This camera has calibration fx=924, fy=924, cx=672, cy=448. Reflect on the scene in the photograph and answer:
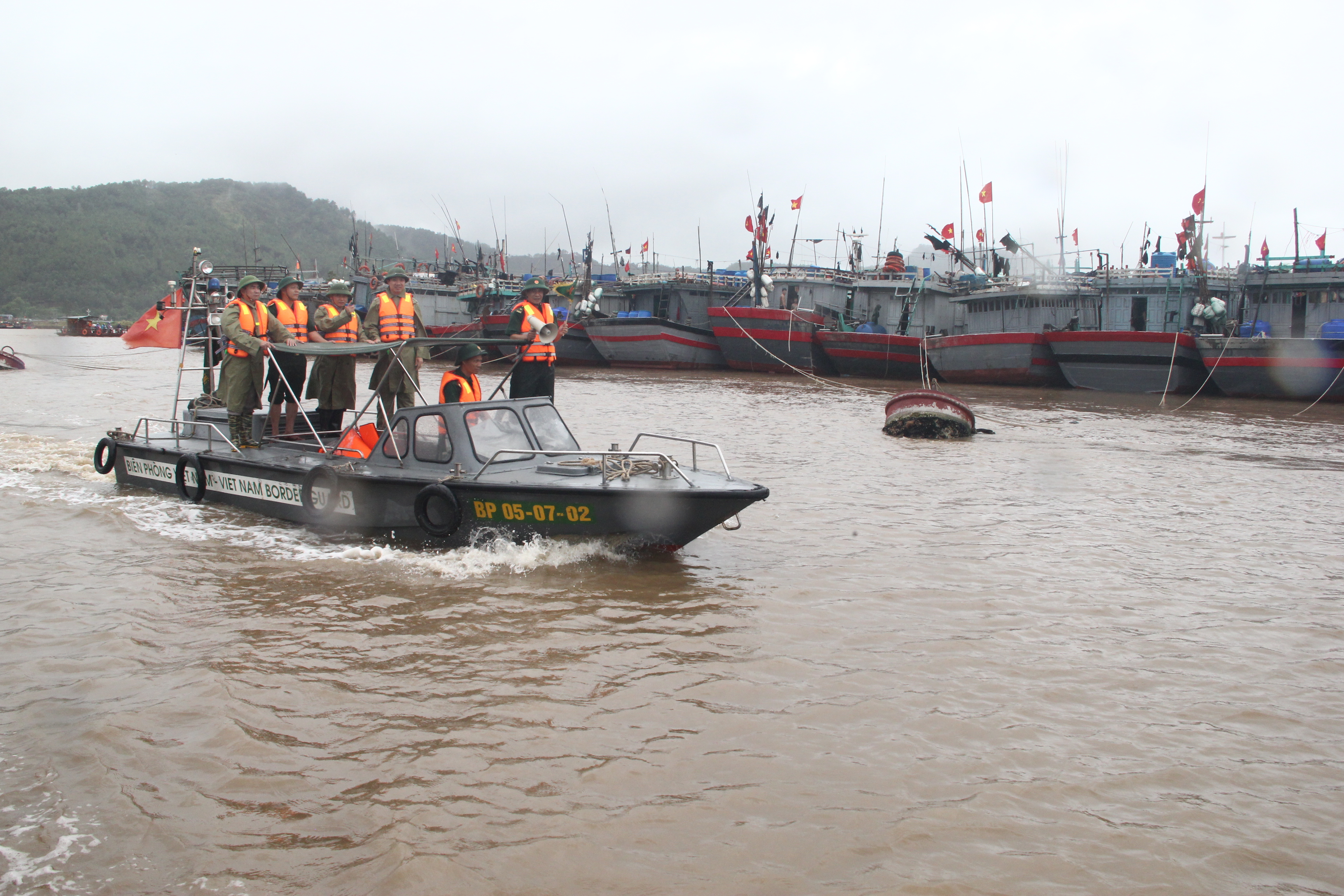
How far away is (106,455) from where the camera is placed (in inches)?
462

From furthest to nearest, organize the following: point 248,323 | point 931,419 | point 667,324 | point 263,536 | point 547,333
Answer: point 667,324
point 931,419
point 248,323
point 547,333
point 263,536

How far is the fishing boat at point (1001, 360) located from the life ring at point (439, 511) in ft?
98.7

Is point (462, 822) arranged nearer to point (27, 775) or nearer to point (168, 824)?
point (168, 824)

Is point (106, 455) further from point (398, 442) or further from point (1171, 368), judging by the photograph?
point (1171, 368)

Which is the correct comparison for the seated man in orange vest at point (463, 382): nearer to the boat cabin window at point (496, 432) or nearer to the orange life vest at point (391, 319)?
the boat cabin window at point (496, 432)

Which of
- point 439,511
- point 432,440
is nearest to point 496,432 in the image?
point 432,440

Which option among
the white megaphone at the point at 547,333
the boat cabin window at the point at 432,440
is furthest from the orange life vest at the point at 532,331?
the boat cabin window at the point at 432,440

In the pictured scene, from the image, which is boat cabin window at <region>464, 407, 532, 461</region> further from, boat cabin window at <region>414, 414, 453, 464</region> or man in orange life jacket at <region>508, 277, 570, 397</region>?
man in orange life jacket at <region>508, 277, 570, 397</region>

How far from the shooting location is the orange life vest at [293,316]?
10344 millimetres

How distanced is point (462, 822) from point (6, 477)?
1140 cm

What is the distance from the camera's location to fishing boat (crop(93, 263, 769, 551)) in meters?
7.63

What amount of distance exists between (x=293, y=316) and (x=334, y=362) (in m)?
0.67

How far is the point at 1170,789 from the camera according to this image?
178 inches

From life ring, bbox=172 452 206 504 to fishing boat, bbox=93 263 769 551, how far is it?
2 centimetres
